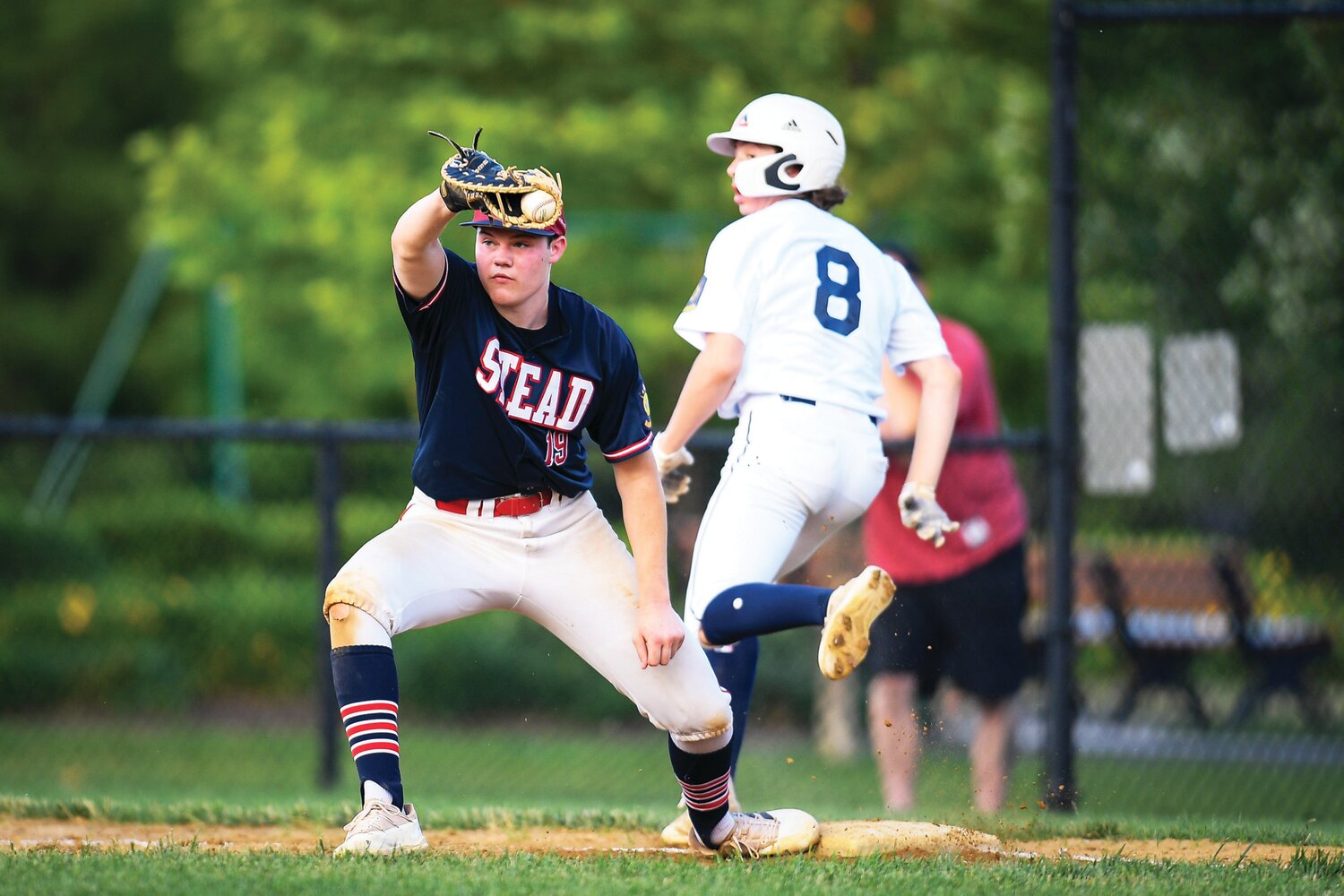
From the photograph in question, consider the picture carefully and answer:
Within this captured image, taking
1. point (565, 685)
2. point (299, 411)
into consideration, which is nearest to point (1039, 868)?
point (565, 685)

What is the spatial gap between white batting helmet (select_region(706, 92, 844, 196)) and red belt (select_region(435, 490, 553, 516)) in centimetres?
138

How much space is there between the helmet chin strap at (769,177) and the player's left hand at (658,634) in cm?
157

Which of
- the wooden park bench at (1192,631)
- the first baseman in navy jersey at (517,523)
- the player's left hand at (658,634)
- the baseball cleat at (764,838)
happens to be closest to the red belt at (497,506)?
the first baseman in navy jersey at (517,523)

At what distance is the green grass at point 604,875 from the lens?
370cm

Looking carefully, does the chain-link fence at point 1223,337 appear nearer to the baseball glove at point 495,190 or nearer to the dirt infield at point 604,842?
the dirt infield at point 604,842

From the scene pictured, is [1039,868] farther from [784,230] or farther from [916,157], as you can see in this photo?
[916,157]

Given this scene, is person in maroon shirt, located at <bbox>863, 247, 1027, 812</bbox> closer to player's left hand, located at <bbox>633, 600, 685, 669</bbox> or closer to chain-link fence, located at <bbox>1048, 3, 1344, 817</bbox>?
chain-link fence, located at <bbox>1048, 3, 1344, 817</bbox>

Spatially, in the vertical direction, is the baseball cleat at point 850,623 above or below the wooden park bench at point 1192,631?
above

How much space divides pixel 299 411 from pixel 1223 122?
9.64 meters

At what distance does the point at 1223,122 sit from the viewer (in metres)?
7.76

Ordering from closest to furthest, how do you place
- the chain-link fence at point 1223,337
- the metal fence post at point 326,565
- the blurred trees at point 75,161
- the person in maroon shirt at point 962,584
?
1. the person in maroon shirt at point 962,584
2. the chain-link fence at point 1223,337
3. the metal fence post at point 326,565
4. the blurred trees at point 75,161

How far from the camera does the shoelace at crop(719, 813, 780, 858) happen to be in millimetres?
4602

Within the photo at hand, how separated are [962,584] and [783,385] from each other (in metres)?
2.52

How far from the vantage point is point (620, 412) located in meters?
4.41
